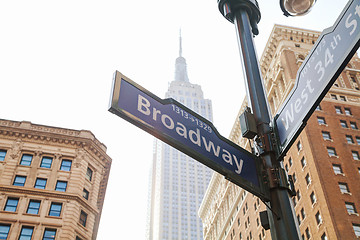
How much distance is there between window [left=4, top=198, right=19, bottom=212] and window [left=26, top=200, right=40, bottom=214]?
133 centimetres

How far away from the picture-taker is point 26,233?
117ft

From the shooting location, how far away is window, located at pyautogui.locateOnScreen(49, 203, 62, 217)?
1483 inches

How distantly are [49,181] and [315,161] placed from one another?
32407 mm

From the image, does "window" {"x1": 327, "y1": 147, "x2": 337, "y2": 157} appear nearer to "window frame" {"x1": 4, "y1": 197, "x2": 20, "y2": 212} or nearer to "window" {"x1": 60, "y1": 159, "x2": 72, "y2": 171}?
"window" {"x1": 60, "y1": 159, "x2": 72, "y2": 171}

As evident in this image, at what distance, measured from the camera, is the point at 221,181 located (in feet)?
287

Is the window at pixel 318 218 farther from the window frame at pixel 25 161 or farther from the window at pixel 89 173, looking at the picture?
the window frame at pixel 25 161

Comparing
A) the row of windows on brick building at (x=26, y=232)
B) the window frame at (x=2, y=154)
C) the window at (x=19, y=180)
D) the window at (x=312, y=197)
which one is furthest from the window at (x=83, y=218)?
the window at (x=312, y=197)

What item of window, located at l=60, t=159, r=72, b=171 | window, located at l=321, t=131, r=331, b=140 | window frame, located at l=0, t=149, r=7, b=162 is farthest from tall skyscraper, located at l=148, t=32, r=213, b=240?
window frame, located at l=0, t=149, r=7, b=162

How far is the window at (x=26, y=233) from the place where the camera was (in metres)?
35.3

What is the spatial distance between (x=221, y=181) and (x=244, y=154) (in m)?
84.3

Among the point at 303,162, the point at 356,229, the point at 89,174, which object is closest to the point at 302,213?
the point at 303,162

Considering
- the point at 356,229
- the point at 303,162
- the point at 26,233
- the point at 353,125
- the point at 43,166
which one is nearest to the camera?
the point at 26,233

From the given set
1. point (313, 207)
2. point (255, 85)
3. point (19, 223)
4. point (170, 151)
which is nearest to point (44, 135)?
point (19, 223)

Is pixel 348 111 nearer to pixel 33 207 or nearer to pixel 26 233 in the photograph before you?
pixel 33 207
